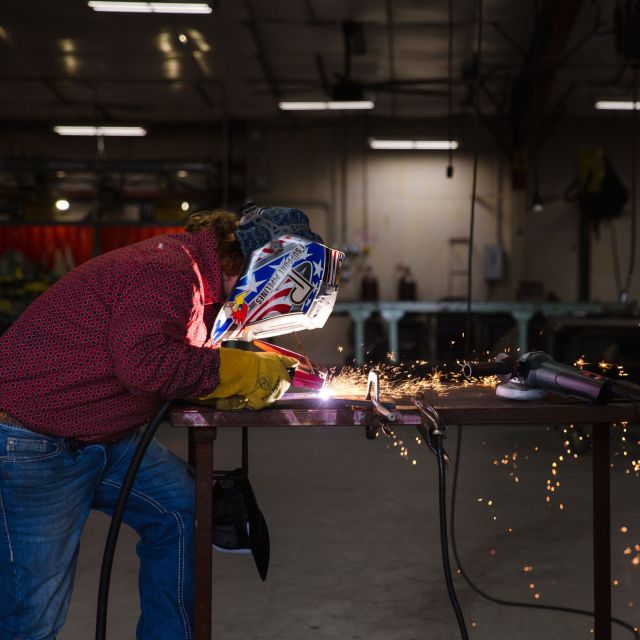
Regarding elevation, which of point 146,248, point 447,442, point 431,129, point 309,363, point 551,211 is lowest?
point 447,442

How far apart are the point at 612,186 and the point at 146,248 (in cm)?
1042

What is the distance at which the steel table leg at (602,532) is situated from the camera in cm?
229

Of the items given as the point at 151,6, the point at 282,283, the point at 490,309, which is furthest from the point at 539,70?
the point at 282,283

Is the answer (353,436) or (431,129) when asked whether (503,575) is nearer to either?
(353,436)

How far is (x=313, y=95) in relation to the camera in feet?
37.3

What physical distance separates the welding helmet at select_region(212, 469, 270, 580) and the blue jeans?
0.26 feet

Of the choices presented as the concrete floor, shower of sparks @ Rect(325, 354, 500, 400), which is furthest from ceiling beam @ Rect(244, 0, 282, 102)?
shower of sparks @ Rect(325, 354, 500, 400)

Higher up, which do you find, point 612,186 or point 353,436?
point 612,186

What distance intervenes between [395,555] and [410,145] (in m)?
8.64

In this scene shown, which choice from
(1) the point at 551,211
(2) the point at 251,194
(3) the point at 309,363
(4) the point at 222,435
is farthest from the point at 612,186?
(3) the point at 309,363

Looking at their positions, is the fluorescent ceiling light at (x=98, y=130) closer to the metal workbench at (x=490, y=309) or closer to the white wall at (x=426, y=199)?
the white wall at (x=426, y=199)

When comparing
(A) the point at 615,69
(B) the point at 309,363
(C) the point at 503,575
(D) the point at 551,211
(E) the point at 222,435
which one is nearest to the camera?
(B) the point at 309,363

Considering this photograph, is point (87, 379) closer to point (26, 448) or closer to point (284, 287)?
point (26, 448)

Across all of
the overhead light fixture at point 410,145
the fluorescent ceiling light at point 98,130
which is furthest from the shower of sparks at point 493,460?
the fluorescent ceiling light at point 98,130
